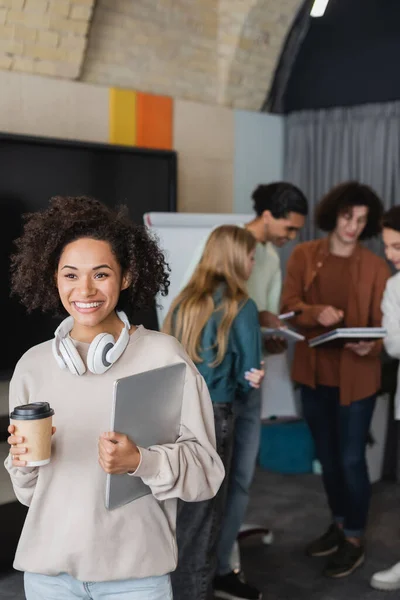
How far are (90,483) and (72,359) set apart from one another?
9.3 inches

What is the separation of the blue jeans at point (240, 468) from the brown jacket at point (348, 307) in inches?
18.8

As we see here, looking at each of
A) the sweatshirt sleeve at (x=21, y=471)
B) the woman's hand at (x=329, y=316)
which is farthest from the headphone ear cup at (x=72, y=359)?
the woman's hand at (x=329, y=316)

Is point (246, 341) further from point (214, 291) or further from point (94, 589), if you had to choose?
point (94, 589)

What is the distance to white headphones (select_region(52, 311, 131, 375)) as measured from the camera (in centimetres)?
142

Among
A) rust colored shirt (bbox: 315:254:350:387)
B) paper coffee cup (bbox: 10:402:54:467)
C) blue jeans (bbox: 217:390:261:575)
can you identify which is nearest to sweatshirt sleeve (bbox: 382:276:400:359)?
rust colored shirt (bbox: 315:254:350:387)

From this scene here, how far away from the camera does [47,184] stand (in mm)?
3957

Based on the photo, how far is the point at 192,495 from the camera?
1483 millimetres

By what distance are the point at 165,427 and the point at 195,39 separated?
12.6 feet

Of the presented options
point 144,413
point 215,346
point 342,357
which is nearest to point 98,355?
point 144,413

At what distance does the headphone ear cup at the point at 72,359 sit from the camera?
143cm

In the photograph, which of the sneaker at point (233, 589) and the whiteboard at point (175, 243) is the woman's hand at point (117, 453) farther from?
the whiteboard at point (175, 243)

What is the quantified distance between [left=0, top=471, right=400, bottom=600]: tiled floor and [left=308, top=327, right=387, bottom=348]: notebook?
1.01 metres

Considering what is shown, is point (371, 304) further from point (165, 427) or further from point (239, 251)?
point (165, 427)

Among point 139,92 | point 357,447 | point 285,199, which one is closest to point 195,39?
point 139,92
